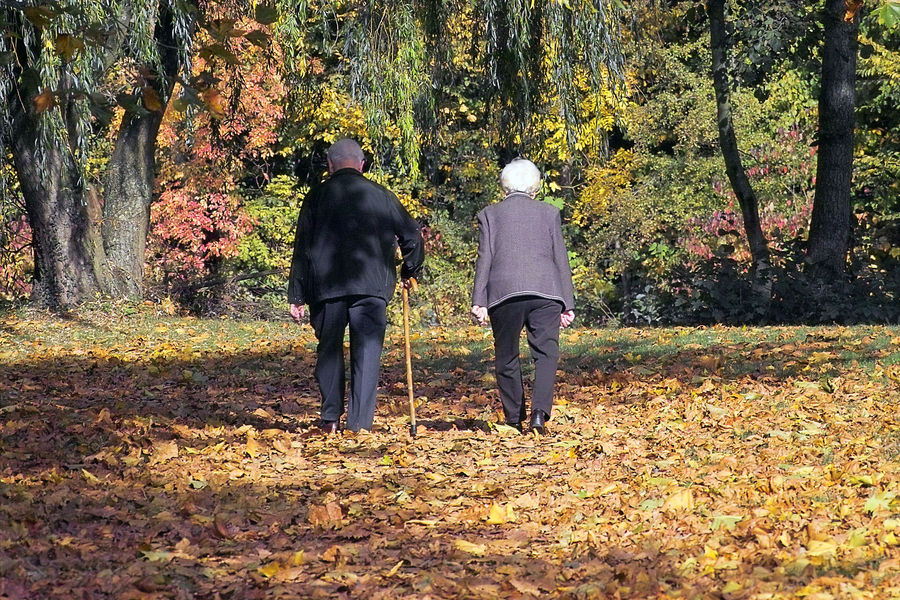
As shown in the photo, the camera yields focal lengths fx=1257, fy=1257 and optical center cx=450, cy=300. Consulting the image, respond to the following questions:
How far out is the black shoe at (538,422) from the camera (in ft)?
26.1

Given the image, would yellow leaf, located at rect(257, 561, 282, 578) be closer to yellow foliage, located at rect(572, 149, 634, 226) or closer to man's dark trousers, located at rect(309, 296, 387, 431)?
man's dark trousers, located at rect(309, 296, 387, 431)

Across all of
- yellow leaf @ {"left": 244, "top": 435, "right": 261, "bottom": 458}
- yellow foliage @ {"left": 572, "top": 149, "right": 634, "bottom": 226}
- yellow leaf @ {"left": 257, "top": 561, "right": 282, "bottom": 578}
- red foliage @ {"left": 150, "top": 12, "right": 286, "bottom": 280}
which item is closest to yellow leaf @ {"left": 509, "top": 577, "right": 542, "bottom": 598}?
yellow leaf @ {"left": 257, "top": 561, "right": 282, "bottom": 578}

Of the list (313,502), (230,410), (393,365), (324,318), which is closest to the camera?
(313,502)

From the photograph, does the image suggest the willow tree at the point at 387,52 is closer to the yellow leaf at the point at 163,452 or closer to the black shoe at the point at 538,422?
the yellow leaf at the point at 163,452

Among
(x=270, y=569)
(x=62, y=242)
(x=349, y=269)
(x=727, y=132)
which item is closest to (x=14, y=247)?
(x=62, y=242)

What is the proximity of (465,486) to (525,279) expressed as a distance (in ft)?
5.52

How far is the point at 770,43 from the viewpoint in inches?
632

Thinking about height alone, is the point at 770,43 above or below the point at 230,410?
above

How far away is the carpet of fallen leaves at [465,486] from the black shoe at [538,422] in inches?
3.2

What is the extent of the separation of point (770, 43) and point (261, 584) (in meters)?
13.0

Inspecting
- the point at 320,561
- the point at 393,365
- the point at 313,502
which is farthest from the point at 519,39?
the point at 320,561

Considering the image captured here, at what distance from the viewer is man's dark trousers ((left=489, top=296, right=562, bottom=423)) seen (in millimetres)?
7852

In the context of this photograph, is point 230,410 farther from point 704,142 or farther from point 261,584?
point 704,142

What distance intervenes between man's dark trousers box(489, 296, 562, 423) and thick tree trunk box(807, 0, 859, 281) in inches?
382
